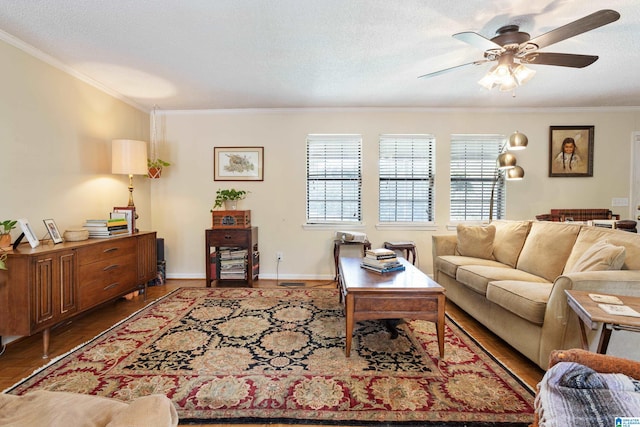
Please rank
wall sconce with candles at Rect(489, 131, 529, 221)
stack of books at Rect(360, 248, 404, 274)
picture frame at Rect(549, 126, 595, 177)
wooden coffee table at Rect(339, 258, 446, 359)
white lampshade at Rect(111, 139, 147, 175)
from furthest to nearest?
1. picture frame at Rect(549, 126, 595, 177)
2. wall sconce with candles at Rect(489, 131, 529, 221)
3. white lampshade at Rect(111, 139, 147, 175)
4. stack of books at Rect(360, 248, 404, 274)
5. wooden coffee table at Rect(339, 258, 446, 359)

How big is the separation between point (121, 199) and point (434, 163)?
415 centimetres

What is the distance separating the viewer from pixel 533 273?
2.76 metres

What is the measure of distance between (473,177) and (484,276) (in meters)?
2.12

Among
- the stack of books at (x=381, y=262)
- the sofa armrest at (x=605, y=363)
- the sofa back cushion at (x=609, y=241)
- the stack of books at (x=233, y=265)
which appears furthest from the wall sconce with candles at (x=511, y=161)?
the stack of books at (x=233, y=265)

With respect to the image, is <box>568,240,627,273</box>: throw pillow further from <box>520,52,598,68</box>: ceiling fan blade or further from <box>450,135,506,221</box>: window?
<box>450,135,506,221</box>: window

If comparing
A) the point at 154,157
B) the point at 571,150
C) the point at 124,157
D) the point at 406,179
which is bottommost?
the point at 406,179

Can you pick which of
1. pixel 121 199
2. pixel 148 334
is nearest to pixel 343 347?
pixel 148 334

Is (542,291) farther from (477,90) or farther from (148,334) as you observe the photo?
(148,334)

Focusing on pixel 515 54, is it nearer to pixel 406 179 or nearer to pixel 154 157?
pixel 406 179

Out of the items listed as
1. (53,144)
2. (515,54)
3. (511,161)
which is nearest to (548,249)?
(511,161)


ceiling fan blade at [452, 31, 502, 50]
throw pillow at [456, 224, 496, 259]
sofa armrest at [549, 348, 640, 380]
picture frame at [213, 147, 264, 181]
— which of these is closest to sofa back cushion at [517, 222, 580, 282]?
throw pillow at [456, 224, 496, 259]

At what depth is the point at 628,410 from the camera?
697 mm

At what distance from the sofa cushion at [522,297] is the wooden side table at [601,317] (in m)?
0.30

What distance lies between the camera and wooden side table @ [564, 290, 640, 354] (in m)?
1.31
